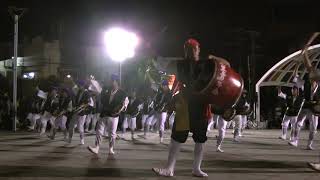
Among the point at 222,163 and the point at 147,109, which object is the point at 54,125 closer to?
the point at 147,109

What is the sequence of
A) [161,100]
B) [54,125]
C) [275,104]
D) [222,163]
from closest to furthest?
[222,163]
[161,100]
[54,125]
[275,104]

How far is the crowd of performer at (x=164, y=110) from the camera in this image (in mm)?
9039

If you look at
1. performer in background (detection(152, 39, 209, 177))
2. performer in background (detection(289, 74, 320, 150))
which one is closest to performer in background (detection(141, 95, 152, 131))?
performer in background (detection(289, 74, 320, 150))

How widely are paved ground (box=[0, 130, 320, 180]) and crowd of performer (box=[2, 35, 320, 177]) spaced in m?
0.48

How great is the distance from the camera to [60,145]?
15.8m

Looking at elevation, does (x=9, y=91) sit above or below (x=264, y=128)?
above

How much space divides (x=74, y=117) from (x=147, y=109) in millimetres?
6409

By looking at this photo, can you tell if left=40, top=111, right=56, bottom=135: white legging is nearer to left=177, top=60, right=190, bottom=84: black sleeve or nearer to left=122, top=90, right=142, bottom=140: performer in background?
left=122, top=90, right=142, bottom=140: performer in background

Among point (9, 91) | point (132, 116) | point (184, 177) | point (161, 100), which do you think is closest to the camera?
point (184, 177)

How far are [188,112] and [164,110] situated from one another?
Answer: 7232 millimetres

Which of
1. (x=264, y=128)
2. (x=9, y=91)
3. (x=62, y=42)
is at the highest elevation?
(x=62, y=42)

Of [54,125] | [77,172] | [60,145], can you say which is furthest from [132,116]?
[77,172]

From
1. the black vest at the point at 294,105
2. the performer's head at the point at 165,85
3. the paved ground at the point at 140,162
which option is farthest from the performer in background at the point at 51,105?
the black vest at the point at 294,105

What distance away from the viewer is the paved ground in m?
9.38
